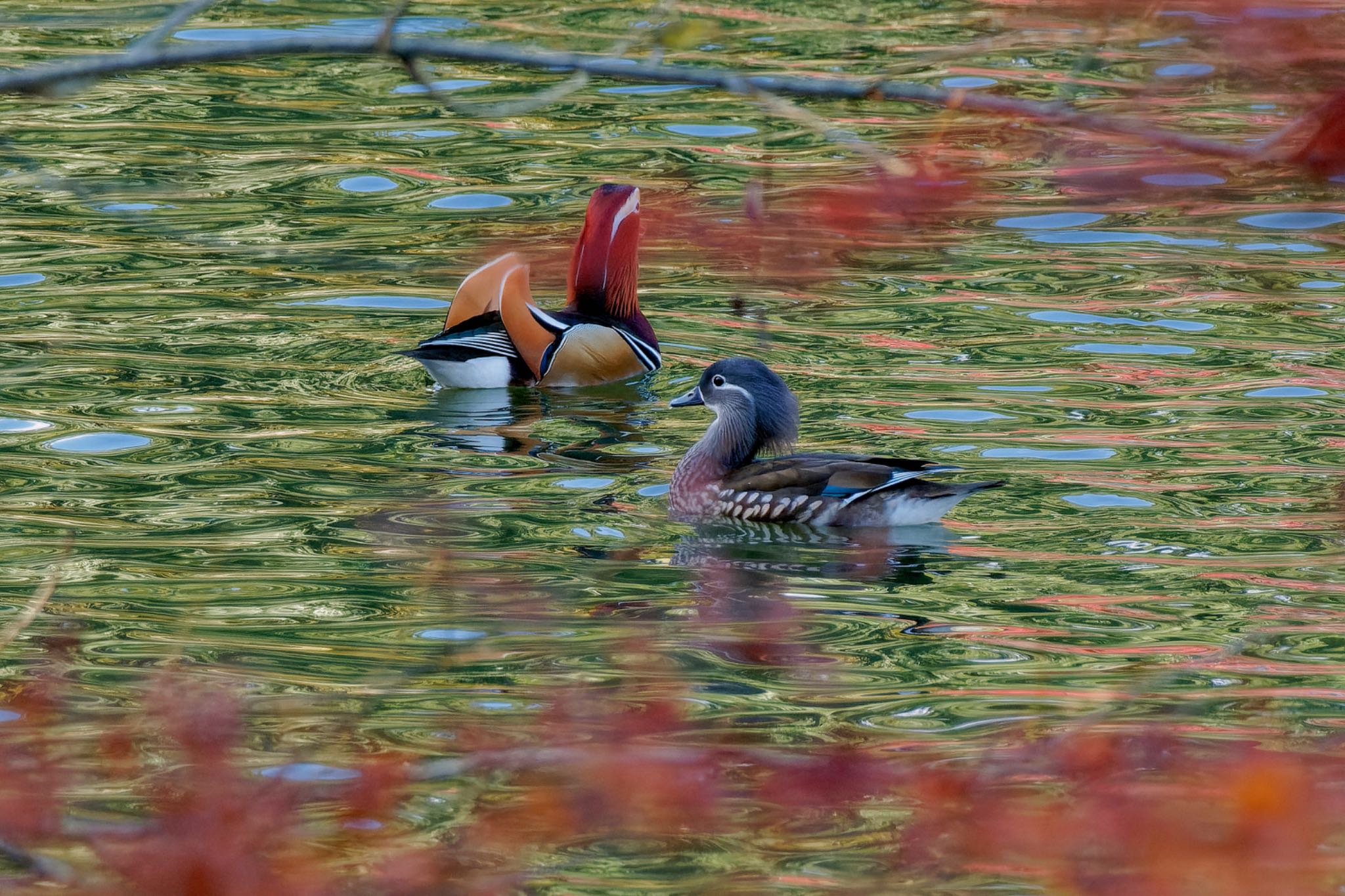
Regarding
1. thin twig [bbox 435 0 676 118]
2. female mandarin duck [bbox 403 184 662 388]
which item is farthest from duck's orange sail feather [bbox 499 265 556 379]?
thin twig [bbox 435 0 676 118]

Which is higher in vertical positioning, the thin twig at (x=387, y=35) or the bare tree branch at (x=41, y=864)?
the thin twig at (x=387, y=35)

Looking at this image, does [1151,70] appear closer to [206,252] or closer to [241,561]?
[206,252]

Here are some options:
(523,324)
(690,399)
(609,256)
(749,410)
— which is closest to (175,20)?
(749,410)

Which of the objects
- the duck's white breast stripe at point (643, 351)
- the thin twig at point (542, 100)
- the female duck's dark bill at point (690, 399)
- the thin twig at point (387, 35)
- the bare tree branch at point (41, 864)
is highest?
the thin twig at point (387, 35)

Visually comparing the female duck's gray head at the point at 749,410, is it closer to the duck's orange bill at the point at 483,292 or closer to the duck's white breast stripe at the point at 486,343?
the duck's white breast stripe at the point at 486,343

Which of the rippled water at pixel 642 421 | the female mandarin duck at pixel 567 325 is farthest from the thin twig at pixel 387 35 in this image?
the female mandarin duck at pixel 567 325

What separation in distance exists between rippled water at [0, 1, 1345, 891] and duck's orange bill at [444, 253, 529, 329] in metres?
0.35

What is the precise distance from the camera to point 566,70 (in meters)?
3.39

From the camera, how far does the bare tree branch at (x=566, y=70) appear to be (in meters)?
3.14

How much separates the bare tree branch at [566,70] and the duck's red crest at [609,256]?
7836mm

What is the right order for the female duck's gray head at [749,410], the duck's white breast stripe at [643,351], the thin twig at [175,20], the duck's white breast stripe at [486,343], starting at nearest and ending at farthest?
the thin twig at [175,20]
the female duck's gray head at [749,410]
the duck's white breast stripe at [486,343]
the duck's white breast stripe at [643,351]

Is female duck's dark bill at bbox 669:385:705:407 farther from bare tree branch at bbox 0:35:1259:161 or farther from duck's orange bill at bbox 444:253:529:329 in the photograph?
bare tree branch at bbox 0:35:1259:161

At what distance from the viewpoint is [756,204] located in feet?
12.3

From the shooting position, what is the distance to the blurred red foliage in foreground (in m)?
3.21
